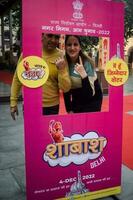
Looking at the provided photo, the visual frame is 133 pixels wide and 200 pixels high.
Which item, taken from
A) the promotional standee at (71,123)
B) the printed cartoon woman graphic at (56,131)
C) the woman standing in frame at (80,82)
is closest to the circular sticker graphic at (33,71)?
the promotional standee at (71,123)

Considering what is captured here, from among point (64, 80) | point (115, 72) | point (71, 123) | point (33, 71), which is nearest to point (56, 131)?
point (71, 123)

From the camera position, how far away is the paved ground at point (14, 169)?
3.54 metres

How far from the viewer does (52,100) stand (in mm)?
2973

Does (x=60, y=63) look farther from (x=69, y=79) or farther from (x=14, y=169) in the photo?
(x=14, y=169)

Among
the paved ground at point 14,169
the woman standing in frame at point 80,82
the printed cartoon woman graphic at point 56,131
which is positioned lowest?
the paved ground at point 14,169

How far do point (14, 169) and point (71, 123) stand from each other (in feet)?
5.33

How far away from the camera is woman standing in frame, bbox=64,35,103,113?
9.58 feet

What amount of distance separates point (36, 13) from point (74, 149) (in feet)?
4.28

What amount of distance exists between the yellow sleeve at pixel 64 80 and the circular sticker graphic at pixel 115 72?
0.40 metres

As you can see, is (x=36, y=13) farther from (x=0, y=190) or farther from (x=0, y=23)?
(x=0, y=23)

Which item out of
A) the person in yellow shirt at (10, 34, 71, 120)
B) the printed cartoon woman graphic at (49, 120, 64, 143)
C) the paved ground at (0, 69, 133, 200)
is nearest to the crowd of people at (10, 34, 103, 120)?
the person in yellow shirt at (10, 34, 71, 120)

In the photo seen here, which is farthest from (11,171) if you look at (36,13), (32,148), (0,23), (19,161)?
(0,23)

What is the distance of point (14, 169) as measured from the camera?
14.0 ft

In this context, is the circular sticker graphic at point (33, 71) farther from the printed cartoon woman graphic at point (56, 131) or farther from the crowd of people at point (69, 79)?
the printed cartoon woman graphic at point (56, 131)
